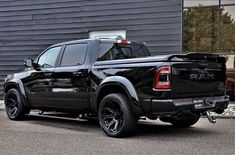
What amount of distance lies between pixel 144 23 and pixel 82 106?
5434mm

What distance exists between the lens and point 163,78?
638 cm

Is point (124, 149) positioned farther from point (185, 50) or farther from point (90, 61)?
point (185, 50)

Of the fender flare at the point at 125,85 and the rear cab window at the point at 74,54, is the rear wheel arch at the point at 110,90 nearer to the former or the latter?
the fender flare at the point at 125,85

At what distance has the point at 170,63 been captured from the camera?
21.0 ft

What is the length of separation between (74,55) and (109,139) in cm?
210

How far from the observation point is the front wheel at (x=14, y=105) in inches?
367

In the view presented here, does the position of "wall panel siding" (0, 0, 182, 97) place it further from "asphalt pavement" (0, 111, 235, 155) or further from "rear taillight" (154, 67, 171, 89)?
"rear taillight" (154, 67, 171, 89)

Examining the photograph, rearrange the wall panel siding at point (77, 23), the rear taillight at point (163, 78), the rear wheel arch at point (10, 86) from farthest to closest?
1. the wall panel siding at point (77, 23)
2. the rear wheel arch at point (10, 86)
3. the rear taillight at point (163, 78)

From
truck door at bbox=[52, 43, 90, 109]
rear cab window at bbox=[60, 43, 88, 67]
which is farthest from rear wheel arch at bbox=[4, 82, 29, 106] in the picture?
rear cab window at bbox=[60, 43, 88, 67]

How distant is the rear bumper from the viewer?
6.39m

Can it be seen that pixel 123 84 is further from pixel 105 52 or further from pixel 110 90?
pixel 105 52

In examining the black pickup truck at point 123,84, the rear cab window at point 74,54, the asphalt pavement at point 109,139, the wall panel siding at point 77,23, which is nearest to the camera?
the asphalt pavement at point 109,139

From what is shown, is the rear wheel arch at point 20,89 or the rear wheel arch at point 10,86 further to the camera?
the rear wheel arch at point 10,86

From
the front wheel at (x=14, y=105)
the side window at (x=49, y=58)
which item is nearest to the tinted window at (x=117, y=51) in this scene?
the side window at (x=49, y=58)
